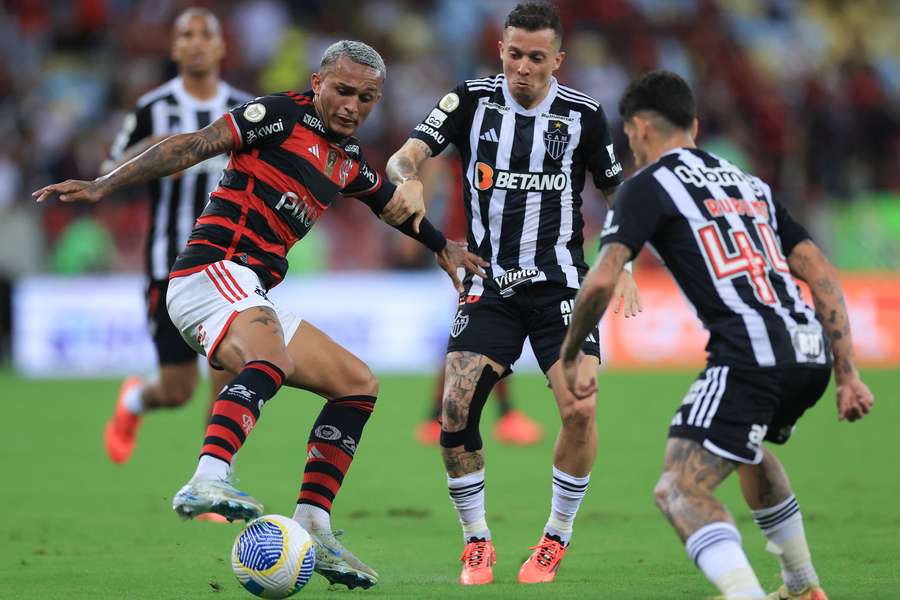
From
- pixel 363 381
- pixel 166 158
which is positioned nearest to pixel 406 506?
pixel 363 381

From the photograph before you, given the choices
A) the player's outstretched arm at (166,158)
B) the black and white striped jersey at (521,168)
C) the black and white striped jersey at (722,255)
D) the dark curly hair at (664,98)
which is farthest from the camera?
the black and white striped jersey at (521,168)

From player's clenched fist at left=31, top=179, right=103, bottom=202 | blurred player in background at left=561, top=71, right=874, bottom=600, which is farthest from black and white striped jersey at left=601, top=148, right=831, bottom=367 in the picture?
player's clenched fist at left=31, top=179, right=103, bottom=202

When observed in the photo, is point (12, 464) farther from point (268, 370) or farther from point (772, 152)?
point (772, 152)

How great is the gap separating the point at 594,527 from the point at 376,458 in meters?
3.22

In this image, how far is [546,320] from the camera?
645 cm

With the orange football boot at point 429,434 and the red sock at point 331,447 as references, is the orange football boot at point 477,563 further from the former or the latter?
the orange football boot at point 429,434

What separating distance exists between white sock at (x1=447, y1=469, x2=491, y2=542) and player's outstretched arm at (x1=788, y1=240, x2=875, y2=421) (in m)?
1.91

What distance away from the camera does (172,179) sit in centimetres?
877

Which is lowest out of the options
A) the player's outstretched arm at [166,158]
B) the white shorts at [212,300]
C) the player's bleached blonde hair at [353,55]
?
the white shorts at [212,300]

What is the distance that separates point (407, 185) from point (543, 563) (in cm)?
186

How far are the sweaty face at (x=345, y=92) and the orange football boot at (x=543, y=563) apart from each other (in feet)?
7.03

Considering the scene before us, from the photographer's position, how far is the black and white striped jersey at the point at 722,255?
16.1 ft

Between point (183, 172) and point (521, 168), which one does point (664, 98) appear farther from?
point (183, 172)

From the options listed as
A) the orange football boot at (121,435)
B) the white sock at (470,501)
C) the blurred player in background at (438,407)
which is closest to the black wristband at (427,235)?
the white sock at (470,501)
